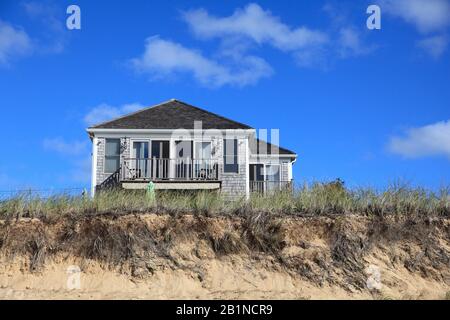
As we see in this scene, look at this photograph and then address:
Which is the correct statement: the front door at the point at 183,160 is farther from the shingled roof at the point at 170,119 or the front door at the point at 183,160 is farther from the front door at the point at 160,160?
the shingled roof at the point at 170,119

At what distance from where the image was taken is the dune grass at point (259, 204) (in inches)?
517

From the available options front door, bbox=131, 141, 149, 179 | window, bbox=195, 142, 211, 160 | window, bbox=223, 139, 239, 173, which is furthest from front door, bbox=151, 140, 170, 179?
window, bbox=223, 139, 239, 173

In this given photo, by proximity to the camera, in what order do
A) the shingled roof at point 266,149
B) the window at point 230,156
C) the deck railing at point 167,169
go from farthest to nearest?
the shingled roof at point 266,149
the window at point 230,156
the deck railing at point 167,169

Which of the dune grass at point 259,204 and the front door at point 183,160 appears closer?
the dune grass at point 259,204

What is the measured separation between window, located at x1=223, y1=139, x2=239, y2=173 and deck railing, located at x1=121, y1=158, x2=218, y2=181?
0.89 m

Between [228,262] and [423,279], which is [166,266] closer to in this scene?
[228,262]

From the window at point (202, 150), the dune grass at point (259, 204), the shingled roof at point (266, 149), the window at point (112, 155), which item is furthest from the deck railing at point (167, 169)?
the dune grass at point (259, 204)

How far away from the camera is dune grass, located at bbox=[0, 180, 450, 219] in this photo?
1314 centimetres

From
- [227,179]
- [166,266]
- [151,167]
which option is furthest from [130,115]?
[166,266]

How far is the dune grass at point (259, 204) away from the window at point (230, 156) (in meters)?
11.3
